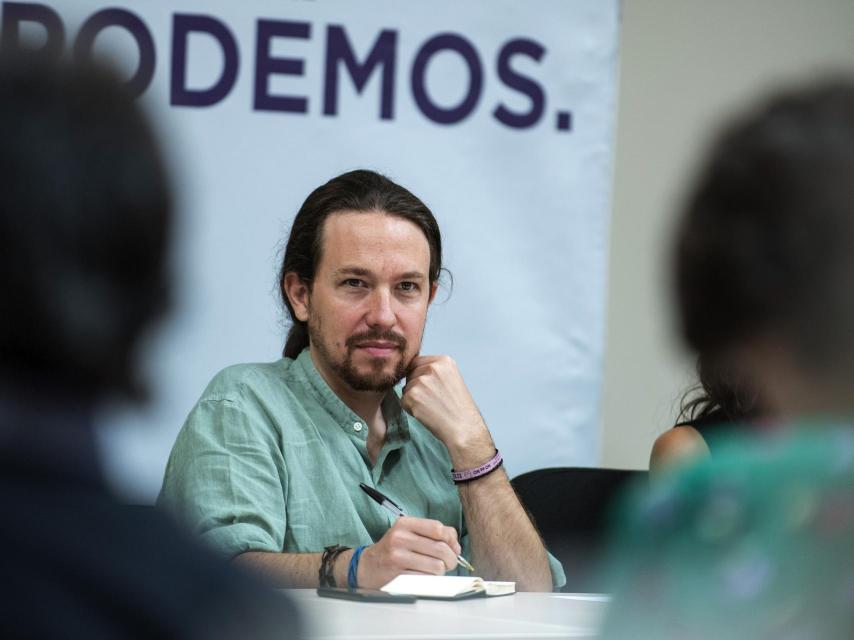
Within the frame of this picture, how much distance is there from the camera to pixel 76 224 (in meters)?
0.72

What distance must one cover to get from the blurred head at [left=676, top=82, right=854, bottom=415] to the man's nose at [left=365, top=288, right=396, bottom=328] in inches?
67.9

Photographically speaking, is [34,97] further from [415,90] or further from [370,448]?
[415,90]

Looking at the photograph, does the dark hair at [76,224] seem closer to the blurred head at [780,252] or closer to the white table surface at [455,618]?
the blurred head at [780,252]

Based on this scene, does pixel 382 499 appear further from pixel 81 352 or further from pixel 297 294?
pixel 81 352

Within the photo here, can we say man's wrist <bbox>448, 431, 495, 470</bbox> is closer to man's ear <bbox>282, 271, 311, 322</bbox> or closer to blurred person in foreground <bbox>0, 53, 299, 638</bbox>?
man's ear <bbox>282, 271, 311, 322</bbox>

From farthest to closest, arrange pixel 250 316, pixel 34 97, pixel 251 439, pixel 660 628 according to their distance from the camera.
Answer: pixel 250 316, pixel 251 439, pixel 660 628, pixel 34 97

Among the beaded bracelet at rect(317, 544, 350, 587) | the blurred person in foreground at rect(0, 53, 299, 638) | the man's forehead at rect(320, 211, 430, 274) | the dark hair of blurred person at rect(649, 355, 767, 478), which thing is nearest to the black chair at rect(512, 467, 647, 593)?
the dark hair of blurred person at rect(649, 355, 767, 478)

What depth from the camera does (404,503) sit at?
255 centimetres

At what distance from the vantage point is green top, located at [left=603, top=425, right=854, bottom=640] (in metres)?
0.82

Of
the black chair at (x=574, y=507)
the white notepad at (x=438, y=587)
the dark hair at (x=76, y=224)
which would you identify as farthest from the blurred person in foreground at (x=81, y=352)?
the black chair at (x=574, y=507)

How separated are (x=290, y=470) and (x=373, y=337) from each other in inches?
14.2

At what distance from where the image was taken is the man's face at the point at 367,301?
2594 millimetres

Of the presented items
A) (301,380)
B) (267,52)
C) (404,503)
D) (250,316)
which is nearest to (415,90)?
(267,52)

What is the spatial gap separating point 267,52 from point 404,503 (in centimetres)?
131
